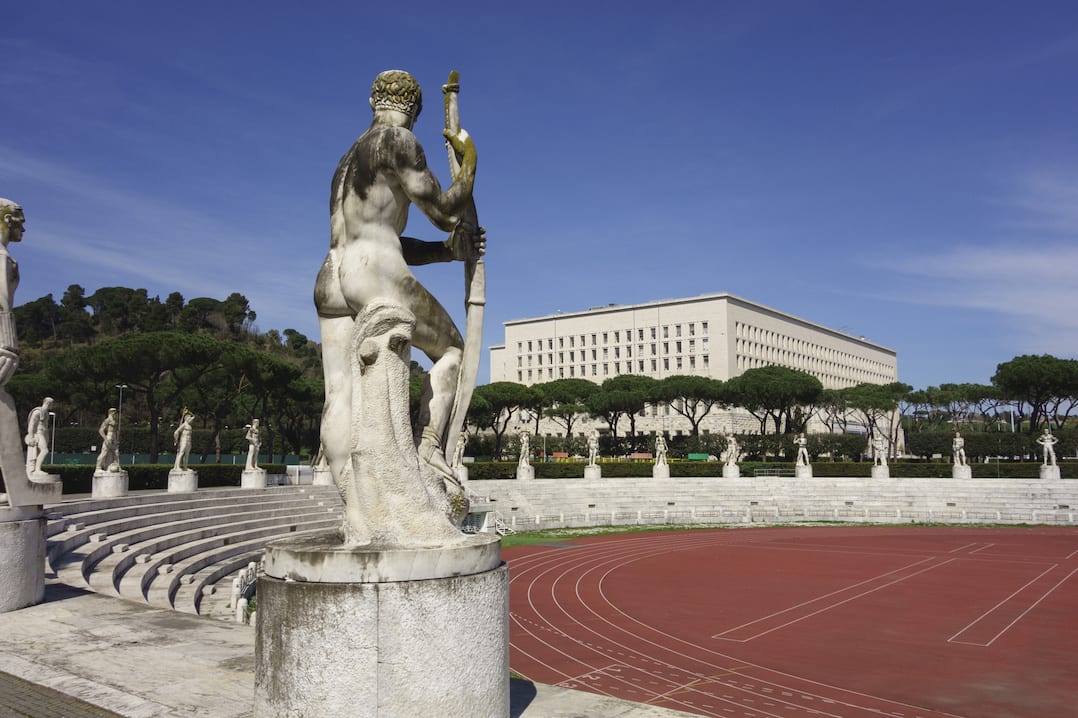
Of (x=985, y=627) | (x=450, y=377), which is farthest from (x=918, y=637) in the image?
(x=450, y=377)

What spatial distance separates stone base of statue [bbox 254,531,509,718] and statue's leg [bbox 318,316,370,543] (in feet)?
2.07

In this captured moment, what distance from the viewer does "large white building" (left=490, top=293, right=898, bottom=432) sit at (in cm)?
9525

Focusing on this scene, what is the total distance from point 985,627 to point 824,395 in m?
60.0

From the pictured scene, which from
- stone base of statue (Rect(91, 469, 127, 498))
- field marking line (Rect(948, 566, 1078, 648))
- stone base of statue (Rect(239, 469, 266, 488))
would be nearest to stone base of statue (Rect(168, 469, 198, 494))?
stone base of statue (Rect(91, 469, 127, 498))

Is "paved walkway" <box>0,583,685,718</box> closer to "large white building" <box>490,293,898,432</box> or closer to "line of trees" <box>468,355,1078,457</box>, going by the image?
"line of trees" <box>468,355,1078,457</box>

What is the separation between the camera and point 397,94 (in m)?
4.62

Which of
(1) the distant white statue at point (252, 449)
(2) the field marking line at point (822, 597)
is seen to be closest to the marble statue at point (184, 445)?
(1) the distant white statue at point (252, 449)

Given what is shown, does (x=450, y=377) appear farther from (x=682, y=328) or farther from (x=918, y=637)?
(x=682, y=328)

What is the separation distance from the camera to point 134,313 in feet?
320

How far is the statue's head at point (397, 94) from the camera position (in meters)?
4.62

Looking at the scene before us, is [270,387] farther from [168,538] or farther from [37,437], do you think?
[168,538]

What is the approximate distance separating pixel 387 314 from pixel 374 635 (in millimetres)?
1575

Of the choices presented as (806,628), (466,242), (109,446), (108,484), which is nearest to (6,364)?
(466,242)

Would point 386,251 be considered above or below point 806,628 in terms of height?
above
